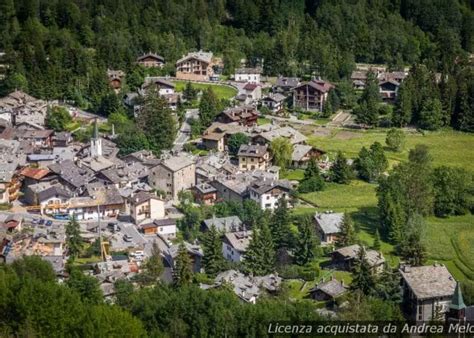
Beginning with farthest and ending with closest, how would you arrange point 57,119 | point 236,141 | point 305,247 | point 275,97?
point 275,97 → point 57,119 → point 236,141 → point 305,247

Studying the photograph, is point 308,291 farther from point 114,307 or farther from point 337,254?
point 114,307

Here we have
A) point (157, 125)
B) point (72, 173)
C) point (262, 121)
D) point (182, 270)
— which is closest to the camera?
point (182, 270)

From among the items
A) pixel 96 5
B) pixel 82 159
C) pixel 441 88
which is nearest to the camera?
pixel 82 159

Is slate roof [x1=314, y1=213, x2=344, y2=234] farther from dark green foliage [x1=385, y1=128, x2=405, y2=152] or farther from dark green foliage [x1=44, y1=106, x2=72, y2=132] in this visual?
dark green foliage [x1=44, y1=106, x2=72, y2=132]

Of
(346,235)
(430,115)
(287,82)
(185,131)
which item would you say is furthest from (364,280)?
(287,82)

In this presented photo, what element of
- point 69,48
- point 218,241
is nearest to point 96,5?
point 69,48

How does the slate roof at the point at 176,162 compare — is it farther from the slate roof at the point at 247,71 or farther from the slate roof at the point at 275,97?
the slate roof at the point at 247,71

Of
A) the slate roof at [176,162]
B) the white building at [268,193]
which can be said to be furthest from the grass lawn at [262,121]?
the white building at [268,193]

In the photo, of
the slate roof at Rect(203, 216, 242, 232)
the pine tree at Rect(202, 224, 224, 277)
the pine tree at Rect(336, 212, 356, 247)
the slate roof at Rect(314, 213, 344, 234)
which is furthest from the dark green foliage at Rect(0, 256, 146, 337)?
the slate roof at Rect(314, 213, 344, 234)

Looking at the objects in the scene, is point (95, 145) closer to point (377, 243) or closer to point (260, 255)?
point (260, 255)
